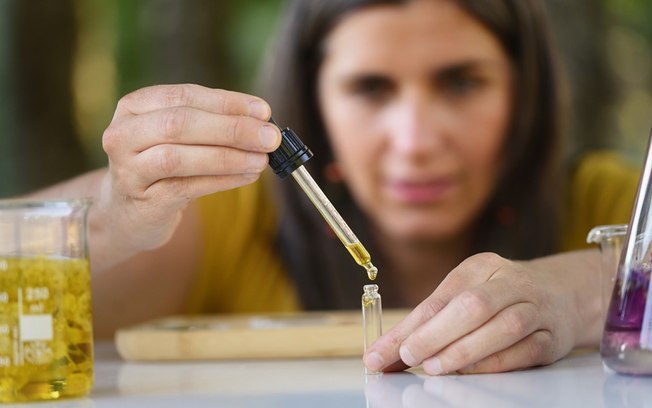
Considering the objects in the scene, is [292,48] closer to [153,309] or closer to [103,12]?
[153,309]

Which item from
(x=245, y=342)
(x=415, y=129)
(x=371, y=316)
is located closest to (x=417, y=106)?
(x=415, y=129)

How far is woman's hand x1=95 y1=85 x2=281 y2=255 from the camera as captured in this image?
863 millimetres

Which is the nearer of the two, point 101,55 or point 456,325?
point 456,325

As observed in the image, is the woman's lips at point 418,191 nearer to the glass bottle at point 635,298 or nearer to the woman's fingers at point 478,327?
the woman's fingers at point 478,327

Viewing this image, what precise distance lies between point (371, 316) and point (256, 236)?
3.55 feet

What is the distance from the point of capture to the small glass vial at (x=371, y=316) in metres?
0.93

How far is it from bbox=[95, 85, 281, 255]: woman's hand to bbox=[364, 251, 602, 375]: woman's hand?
0.22 metres

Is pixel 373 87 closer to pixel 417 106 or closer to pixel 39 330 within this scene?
pixel 417 106

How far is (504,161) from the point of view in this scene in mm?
1946

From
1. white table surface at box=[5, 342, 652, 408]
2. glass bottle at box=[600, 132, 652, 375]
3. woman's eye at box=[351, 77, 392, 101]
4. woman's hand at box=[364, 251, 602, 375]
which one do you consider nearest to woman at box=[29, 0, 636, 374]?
woman's eye at box=[351, 77, 392, 101]

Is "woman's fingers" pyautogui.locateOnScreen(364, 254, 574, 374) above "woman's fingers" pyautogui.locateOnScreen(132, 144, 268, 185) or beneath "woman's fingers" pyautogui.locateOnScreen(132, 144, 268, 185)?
beneath

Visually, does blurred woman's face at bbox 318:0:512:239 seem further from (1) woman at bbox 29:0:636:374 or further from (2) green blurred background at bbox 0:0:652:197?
(2) green blurred background at bbox 0:0:652:197

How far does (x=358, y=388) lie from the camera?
858 mm

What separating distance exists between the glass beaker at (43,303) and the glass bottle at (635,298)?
1.57 feet
